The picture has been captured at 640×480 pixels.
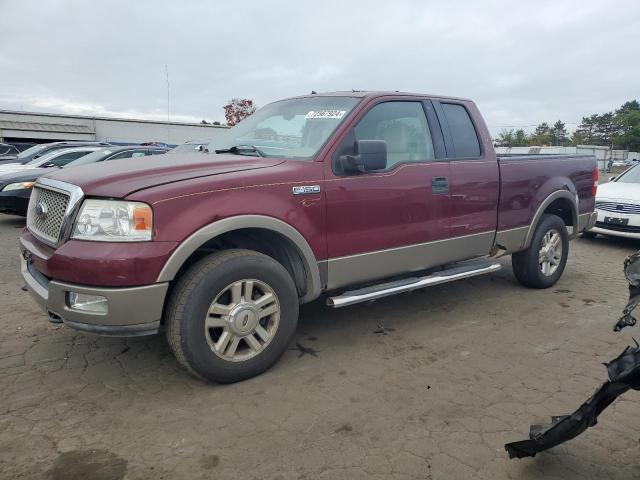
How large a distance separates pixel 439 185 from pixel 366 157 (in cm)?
97

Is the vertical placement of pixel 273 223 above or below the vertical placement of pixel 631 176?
below

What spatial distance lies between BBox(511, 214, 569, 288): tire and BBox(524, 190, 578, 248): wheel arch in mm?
94

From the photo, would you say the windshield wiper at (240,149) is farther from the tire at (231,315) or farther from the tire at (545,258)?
the tire at (545,258)

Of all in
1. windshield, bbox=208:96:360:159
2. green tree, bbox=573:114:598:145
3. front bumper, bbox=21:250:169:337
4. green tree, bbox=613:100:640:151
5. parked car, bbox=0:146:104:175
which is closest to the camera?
front bumper, bbox=21:250:169:337

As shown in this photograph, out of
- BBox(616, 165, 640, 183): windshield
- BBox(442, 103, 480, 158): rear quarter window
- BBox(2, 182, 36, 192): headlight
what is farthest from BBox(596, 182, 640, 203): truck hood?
BBox(2, 182, 36, 192): headlight

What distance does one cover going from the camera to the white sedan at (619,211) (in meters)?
8.12

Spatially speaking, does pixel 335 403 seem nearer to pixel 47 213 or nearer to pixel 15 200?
pixel 47 213

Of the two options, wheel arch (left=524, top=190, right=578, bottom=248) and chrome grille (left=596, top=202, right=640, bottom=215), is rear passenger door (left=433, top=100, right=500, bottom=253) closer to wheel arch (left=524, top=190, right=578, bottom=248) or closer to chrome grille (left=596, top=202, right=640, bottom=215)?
wheel arch (left=524, top=190, right=578, bottom=248)

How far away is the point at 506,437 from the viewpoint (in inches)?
108

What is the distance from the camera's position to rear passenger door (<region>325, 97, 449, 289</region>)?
147 inches

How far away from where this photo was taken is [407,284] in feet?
13.4

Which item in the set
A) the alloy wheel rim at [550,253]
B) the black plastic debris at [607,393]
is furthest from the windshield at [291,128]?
the alloy wheel rim at [550,253]

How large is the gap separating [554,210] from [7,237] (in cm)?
831

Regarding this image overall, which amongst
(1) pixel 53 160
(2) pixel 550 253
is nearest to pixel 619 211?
(2) pixel 550 253
